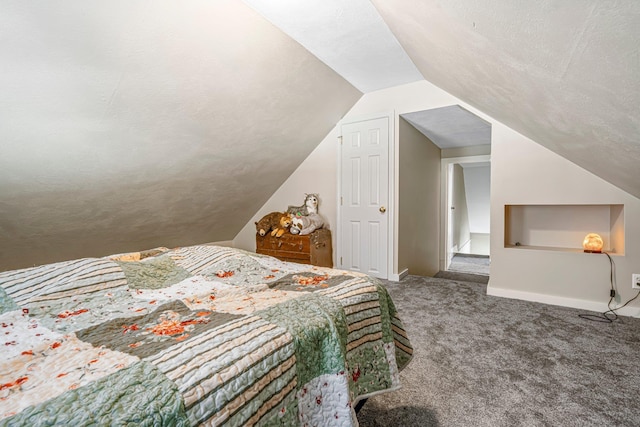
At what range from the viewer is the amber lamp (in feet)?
9.18

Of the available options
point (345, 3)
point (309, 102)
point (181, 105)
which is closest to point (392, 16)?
point (345, 3)

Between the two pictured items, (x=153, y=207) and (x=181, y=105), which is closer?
(x=181, y=105)

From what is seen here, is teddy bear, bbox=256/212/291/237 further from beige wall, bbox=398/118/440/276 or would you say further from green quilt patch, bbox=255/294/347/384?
green quilt patch, bbox=255/294/347/384

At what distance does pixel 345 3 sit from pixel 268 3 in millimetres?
524

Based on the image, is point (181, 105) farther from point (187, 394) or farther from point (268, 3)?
point (187, 394)

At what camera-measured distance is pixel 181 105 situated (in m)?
2.48

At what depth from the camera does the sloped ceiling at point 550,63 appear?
0.94 m

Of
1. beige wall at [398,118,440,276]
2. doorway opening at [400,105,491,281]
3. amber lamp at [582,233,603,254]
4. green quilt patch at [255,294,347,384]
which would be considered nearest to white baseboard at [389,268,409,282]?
beige wall at [398,118,440,276]

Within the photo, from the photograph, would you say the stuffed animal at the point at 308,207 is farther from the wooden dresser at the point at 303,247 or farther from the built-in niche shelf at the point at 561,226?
the built-in niche shelf at the point at 561,226

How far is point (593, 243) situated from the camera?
2.81m

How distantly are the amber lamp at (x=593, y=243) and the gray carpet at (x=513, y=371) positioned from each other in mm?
588

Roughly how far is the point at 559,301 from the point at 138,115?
3.96m

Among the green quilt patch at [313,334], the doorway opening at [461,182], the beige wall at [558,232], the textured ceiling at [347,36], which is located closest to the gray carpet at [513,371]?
the beige wall at [558,232]

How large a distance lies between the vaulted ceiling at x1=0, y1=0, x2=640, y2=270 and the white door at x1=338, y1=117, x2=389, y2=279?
0.47 m
